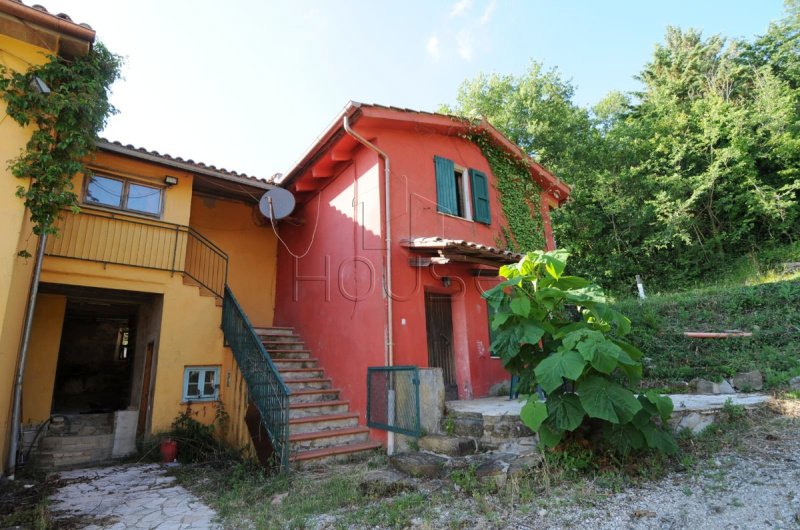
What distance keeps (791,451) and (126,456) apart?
899 cm

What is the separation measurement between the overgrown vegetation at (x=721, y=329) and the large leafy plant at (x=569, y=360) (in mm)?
3847

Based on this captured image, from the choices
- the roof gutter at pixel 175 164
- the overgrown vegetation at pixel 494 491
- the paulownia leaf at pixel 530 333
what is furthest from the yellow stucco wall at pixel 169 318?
the paulownia leaf at pixel 530 333

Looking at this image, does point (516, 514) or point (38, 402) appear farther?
point (38, 402)

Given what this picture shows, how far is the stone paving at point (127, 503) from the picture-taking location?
3889 mm

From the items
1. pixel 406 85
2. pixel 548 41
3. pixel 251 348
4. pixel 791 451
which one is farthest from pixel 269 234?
pixel 548 41

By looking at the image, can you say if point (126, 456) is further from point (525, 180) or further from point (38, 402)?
point (525, 180)

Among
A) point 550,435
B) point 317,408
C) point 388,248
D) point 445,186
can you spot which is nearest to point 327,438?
point 317,408

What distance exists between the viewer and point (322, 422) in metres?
6.23

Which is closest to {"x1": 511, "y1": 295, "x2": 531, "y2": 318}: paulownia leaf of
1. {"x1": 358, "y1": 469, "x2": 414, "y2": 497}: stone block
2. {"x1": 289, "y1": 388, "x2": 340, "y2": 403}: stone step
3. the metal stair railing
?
{"x1": 358, "y1": 469, "x2": 414, "y2": 497}: stone block

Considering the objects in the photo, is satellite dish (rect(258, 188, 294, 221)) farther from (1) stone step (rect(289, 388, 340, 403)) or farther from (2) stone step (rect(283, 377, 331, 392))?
(1) stone step (rect(289, 388, 340, 403))

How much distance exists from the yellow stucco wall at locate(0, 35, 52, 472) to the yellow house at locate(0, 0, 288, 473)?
0.01 metres

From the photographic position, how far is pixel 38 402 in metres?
6.99

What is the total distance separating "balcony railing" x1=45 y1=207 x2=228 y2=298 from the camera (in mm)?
6551

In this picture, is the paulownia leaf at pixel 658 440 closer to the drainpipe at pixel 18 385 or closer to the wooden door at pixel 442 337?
the wooden door at pixel 442 337
